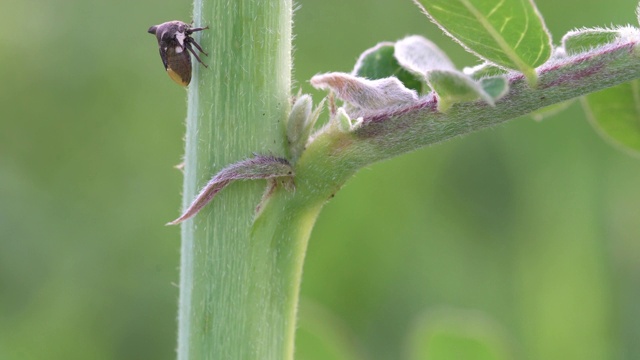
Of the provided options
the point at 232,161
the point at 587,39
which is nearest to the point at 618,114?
the point at 587,39

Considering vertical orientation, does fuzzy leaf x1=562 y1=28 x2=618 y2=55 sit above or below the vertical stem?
above

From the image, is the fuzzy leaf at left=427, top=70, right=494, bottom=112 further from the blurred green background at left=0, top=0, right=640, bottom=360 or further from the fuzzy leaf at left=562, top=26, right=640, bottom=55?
the blurred green background at left=0, top=0, right=640, bottom=360

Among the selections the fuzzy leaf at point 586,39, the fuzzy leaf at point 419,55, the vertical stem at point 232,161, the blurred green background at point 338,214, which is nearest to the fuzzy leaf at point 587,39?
the fuzzy leaf at point 586,39

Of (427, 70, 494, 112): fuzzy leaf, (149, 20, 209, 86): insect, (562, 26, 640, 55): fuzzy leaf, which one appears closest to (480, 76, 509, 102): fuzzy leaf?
(427, 70, 494, 112): fuzzy leaf

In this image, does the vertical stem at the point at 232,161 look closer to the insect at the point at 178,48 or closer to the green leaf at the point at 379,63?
the insect at the point at 178,48

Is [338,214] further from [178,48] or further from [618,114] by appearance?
[178,48]

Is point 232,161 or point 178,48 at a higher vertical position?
point 178,48
